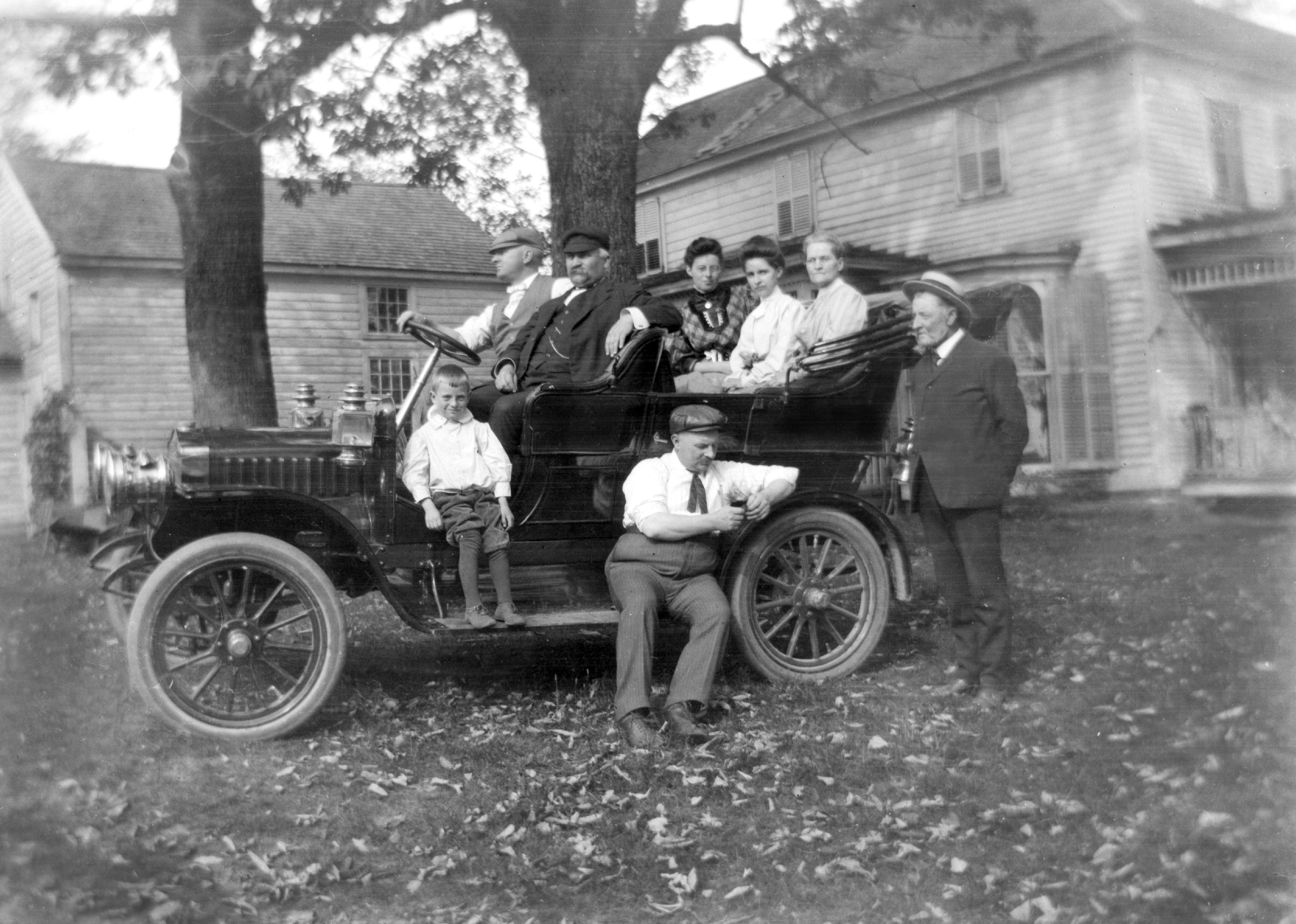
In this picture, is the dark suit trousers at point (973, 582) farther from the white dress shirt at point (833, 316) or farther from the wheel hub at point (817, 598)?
the white dress shirt at point (833, 316)

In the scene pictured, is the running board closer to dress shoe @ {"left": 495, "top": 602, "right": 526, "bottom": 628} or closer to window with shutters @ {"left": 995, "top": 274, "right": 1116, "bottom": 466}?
dress shoe @ {"left": 495, "top": 602, "right": 526, "bottom": 628}

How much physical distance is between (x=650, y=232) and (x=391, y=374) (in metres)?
3.51

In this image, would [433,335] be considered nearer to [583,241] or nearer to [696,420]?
[583,241]

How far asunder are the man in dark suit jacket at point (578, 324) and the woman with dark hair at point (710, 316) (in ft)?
1.65

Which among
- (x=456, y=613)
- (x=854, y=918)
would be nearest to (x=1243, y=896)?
(x=854, y=918)

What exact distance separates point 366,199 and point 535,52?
285 centimetres

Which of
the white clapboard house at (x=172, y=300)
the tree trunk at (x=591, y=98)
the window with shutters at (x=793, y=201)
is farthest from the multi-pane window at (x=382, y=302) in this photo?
the window with shutters at (x=793, y=201)

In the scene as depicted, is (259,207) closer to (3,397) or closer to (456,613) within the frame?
(3,397)

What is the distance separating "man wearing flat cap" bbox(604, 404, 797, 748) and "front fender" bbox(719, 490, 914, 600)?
11.0 inches

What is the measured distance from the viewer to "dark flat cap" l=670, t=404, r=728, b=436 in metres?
4.39

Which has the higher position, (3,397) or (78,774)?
(3,397)

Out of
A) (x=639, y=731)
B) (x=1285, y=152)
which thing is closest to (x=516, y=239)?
(x=639, y=731)

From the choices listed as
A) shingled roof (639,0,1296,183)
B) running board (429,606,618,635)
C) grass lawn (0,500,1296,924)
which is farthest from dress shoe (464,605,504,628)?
shingled roof (639,0,1296,183)

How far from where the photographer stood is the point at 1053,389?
8555 mm
